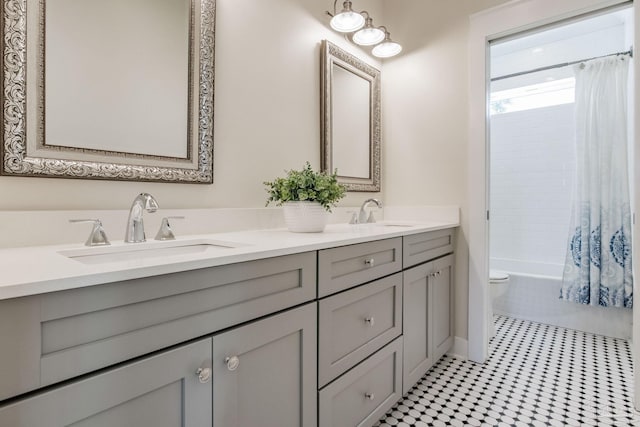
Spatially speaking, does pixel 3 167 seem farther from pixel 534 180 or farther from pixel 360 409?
pixel 534 180

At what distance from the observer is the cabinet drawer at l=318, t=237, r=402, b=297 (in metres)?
1.14

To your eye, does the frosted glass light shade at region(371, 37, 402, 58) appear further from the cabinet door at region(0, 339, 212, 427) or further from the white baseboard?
the cabinet door at region(0, 339, 212, 427)

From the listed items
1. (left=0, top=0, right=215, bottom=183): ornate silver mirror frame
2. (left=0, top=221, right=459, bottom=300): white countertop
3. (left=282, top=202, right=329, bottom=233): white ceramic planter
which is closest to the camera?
(left=0, top=221, right=459, bottom=300): white countertop

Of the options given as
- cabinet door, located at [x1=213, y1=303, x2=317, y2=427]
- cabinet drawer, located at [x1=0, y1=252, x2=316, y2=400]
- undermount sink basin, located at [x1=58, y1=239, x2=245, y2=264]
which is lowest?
cabinet door, located at [x1=213, y1=303, x2=317, y2=427]

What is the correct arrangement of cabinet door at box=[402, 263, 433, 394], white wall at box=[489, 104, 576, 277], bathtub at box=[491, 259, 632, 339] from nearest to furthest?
cabinet door at box=[402, 263, 433, 394], bathtub at box=[491, 259, 632, 339], white wall at box=[489, 104, 576, 277]

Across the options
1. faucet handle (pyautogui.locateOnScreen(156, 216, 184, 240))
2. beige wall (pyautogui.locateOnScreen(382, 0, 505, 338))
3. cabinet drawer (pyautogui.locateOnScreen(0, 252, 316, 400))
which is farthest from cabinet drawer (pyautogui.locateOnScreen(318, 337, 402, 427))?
beige wall (pyautogui.locateOnScreen(382, 0, 505, 338))

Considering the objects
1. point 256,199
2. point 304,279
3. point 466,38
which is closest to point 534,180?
point 466,38

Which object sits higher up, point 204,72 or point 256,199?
point 204,72

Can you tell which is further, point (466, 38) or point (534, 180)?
point (534, 180)

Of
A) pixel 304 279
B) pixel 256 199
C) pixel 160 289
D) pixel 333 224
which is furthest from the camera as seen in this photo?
pixel 333 224

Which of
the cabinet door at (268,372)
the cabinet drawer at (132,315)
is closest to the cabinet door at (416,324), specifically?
the cabinet door at (268,372)

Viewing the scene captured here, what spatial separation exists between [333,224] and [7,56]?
1518 mm

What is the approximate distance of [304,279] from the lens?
41.8 inches

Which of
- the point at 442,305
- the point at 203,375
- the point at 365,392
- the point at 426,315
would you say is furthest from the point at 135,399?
the point at 442,305
